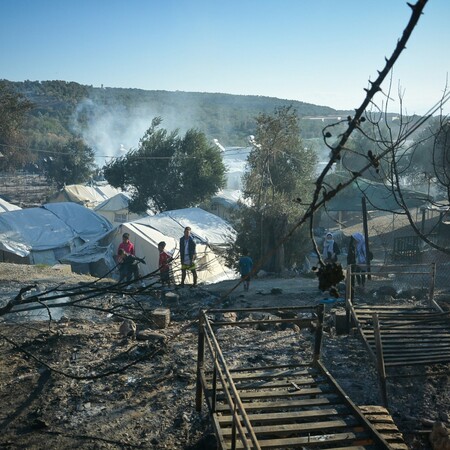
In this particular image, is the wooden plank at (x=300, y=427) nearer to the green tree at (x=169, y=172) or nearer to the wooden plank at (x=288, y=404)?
the wooden plank at (x=288, y=404)

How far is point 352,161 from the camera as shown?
30906 millimetres

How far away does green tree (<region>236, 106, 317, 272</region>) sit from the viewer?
14.9 meters

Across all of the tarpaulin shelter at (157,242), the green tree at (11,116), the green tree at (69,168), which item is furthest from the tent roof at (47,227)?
the green tree at (69,168)

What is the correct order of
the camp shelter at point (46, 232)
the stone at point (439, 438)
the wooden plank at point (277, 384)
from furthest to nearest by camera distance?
the camp shelter at point (46, 232) → the stone at point (439, 438) → the wooden plank at point (277, 384)

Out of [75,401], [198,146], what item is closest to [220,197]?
[198,146]

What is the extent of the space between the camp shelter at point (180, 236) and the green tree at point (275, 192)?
104cm

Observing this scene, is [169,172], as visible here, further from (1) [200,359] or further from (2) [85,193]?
(1) [200,359]

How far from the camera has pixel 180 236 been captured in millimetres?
17766

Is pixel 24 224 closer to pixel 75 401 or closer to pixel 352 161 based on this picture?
pixel 75 401

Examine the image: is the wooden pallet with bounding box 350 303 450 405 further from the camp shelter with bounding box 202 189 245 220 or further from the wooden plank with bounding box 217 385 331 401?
the camp shelter with bounding box 202 189 245 220

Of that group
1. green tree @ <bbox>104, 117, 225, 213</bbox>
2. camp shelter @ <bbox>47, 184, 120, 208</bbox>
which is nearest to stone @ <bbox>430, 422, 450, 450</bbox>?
green tree @ <bbox>104, 117, 225, 213</bbox>

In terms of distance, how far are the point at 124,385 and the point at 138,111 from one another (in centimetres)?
9153

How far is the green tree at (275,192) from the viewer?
48.7 feet

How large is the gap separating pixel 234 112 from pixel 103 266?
84729mm
